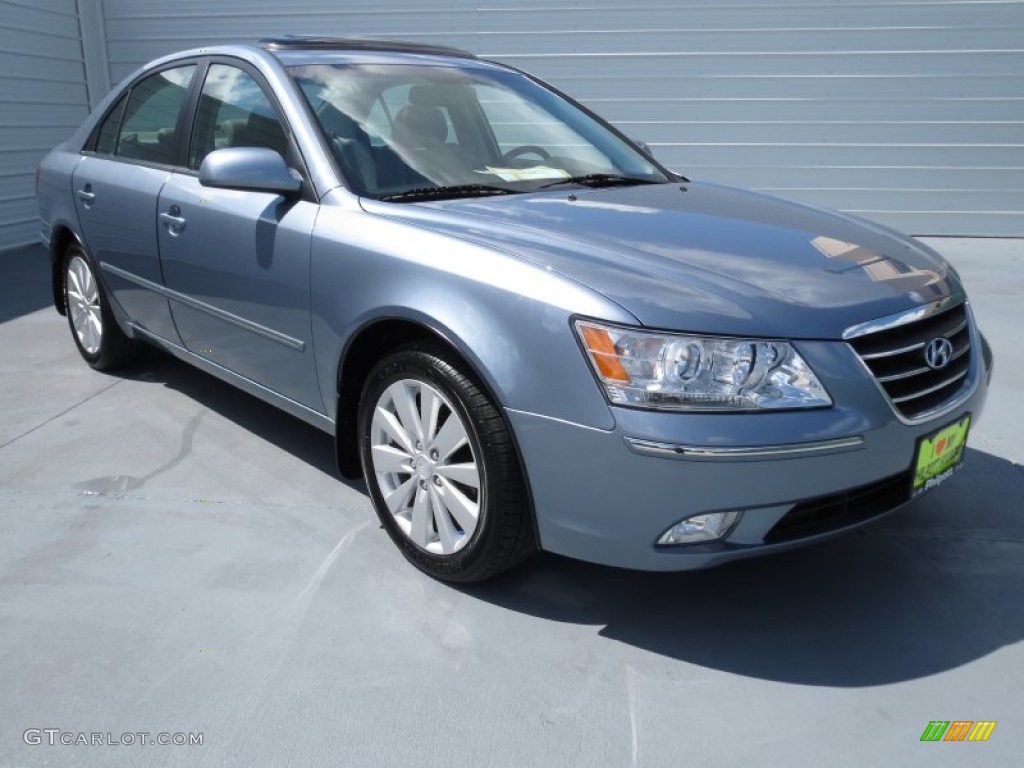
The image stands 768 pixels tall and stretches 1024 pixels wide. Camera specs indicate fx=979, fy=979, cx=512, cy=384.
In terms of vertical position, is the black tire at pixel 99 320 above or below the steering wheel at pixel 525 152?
below

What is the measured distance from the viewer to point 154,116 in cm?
428

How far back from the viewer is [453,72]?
386 cm

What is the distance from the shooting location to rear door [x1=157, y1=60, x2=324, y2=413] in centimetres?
324

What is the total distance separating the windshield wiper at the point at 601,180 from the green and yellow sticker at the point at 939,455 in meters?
1.48

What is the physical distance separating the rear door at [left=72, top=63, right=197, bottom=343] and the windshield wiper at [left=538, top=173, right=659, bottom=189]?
165 cm

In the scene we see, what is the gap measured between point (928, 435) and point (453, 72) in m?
2.30

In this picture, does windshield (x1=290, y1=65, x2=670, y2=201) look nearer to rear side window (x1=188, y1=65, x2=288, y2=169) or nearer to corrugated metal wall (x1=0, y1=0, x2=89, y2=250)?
rear side window (x1=188, y1=65, x2=288, y2=169)

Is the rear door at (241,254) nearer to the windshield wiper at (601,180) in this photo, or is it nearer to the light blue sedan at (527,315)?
the light blue sedan at (527,315)

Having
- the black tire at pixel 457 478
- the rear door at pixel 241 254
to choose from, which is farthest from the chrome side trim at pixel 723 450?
the rear door at pixel 241 254

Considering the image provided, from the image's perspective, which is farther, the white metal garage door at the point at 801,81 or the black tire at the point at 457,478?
the white metal garage door at the point at 801,81

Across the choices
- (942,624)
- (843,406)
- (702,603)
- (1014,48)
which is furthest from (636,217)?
(1014,48)

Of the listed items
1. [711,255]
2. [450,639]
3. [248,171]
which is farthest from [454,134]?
[450,639]

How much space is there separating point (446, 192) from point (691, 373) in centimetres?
122

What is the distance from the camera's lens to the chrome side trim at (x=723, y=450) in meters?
2.26
